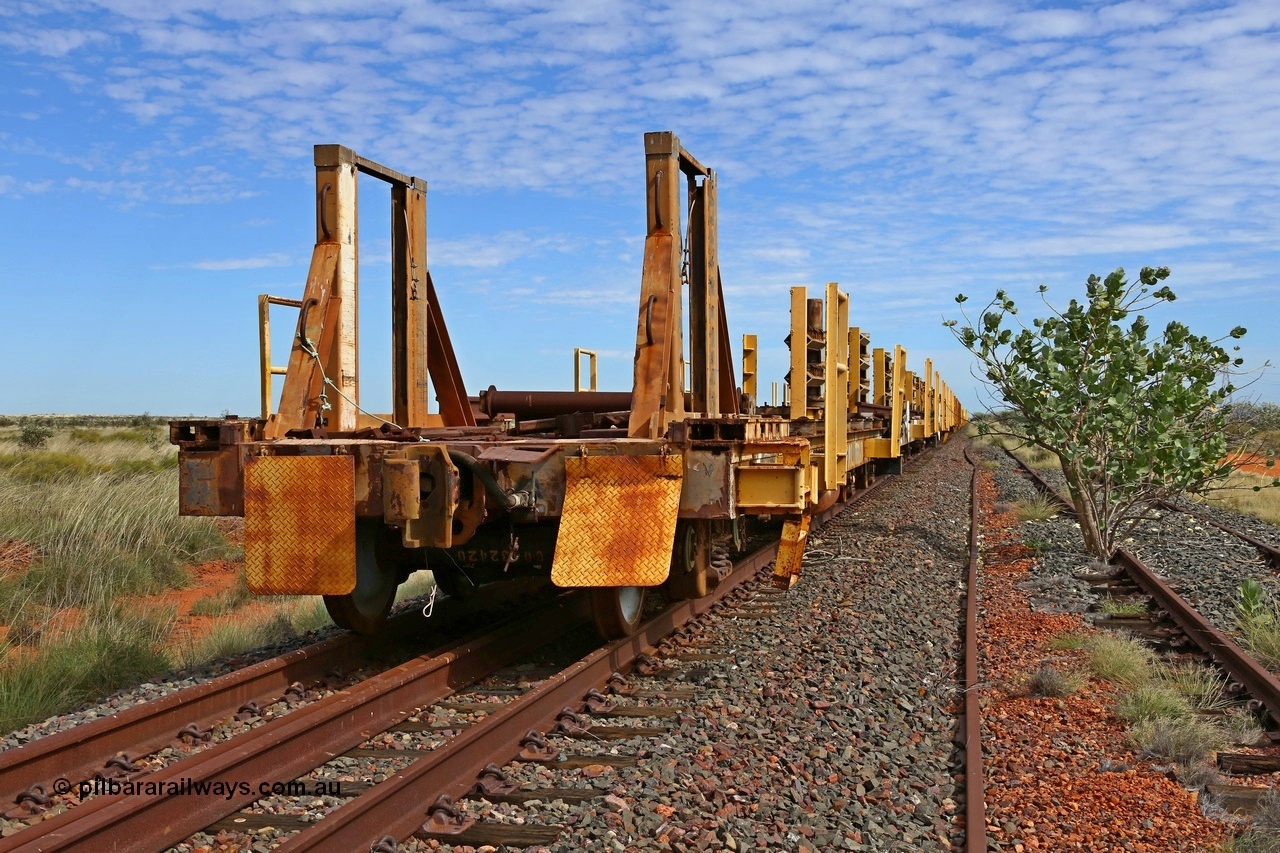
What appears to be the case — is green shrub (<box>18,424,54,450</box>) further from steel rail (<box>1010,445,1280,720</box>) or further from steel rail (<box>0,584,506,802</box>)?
steel rail (<box>1010,445,1280,720</box>)

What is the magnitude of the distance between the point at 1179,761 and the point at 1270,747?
53 cm

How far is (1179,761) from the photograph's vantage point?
4762mm

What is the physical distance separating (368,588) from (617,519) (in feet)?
6.07

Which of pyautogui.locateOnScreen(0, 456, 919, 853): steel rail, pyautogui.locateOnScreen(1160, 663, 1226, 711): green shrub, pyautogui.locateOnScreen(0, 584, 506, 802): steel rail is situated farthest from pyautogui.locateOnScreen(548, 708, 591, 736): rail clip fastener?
pyautogui.locateOnScreen(1160, 663, 1226, 711): green shrub

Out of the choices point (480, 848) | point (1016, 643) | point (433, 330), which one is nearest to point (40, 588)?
point (433, 330)

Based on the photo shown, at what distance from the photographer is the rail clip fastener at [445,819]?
3.80m

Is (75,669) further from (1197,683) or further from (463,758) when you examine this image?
(1197,683)

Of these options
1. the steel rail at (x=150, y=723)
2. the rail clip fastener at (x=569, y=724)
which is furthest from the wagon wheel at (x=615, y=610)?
the steel rail at (x=150, y=723)

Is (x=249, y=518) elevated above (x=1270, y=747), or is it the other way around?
(x=249, y=518)

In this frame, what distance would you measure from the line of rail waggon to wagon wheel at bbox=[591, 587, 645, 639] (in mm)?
14

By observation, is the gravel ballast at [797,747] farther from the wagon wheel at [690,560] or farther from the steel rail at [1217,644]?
the steel rail at [1217,644]

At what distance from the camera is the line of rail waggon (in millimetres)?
5648

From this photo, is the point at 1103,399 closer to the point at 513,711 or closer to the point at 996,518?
the point at 996,518

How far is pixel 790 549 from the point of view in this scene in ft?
23.3
